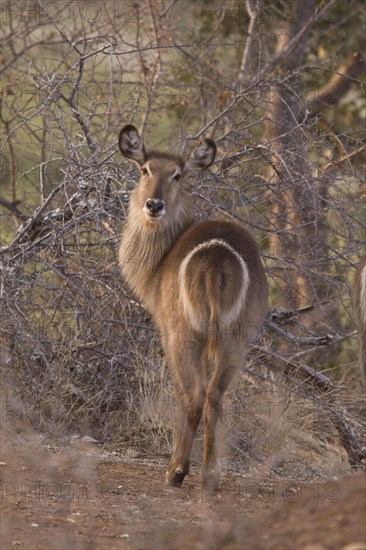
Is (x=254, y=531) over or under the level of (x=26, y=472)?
over

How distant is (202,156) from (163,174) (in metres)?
0.31

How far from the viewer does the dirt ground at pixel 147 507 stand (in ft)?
12.8

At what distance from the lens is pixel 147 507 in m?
4.98

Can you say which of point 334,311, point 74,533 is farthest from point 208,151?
point 334,311

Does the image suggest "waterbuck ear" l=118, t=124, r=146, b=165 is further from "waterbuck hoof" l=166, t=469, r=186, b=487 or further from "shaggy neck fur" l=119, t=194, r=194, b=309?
"waterbuck hoof" l=166, t=469, r=186, b=487

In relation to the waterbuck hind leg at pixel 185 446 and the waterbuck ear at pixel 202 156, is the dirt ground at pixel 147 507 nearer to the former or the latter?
the waterbuck hind leg at pixel 185 446

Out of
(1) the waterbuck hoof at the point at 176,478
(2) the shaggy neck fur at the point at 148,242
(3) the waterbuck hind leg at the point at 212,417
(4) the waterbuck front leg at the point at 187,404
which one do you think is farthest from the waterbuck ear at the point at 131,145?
(1) the waterbuck hoof at the point at 176,478

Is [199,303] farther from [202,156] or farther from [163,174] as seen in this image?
[202,156]

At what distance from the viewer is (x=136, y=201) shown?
6578 mm

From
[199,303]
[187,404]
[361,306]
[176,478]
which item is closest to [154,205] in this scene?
[199,303]

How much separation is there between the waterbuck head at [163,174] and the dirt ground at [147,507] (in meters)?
1.63

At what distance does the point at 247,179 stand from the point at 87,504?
11.7 feet

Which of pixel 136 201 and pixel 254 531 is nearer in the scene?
pixel 254 531

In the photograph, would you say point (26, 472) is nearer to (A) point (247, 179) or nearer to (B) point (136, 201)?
(B) point (136, 201)
